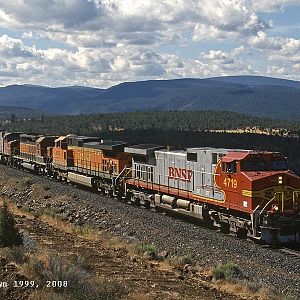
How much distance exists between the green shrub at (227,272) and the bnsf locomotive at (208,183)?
4.73 metres

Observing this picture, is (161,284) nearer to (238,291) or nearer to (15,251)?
(238,291)

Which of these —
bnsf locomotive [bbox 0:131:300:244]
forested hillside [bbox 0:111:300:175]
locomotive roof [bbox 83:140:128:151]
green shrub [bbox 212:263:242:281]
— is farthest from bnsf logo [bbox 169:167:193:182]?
forested hillside [bbox 0:111:300:175]

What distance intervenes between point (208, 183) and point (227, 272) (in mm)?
9138

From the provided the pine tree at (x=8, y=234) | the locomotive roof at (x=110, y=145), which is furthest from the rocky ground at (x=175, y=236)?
the pine tree at (x=8, y=234)

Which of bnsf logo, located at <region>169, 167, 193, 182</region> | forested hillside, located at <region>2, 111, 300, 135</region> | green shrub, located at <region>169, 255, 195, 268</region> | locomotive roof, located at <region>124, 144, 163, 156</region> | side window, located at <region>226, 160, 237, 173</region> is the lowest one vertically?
green shrub, located at <region>169, 255, 195, 268</region>

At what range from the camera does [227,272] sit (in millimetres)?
15789

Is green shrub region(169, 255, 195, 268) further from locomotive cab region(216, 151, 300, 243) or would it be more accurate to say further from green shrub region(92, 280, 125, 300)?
green shrub region(92, 280, 125, 300)

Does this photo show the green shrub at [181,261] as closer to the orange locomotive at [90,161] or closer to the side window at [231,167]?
the side window at [231,167]

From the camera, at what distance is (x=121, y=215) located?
26656 millimetres

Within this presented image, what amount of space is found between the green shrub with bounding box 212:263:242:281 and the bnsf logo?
33.9ft

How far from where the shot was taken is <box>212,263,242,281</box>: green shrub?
15693 millimetres

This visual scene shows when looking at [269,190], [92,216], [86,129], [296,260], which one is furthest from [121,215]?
[86,129]

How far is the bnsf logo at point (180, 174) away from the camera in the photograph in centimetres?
2661

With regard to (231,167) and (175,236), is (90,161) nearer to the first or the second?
(175,236)
